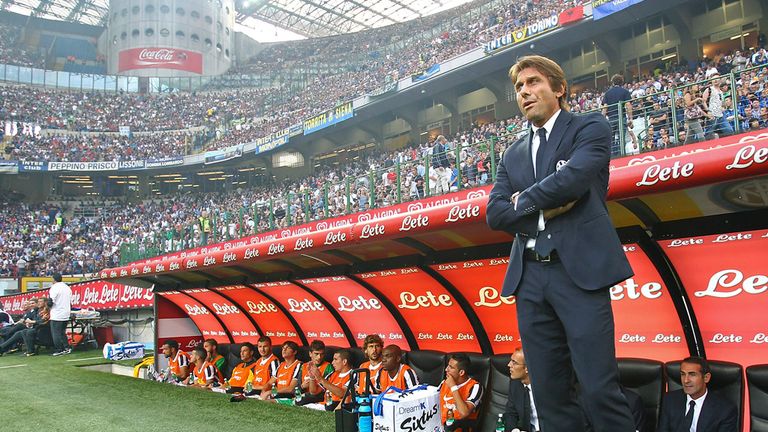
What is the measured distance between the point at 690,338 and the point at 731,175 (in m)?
2.09

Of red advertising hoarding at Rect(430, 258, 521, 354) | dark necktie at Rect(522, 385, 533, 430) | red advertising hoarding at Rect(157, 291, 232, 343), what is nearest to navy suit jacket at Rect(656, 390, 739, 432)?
dark necktie at Rect(522, 385, 533, 430)

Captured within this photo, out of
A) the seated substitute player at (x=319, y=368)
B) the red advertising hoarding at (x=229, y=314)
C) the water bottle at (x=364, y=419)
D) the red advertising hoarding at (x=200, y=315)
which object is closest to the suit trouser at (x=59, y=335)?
the red advertising hoarding at (x=200, y=315)

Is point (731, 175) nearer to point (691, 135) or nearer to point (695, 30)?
point (691, 135)

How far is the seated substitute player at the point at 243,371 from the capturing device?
9.84 m

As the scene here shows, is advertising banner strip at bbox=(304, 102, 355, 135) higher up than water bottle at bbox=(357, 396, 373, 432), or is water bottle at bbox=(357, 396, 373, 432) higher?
advertising banner strip at bbox=(304, 102, 355, 135)

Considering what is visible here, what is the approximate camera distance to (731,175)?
3.78m

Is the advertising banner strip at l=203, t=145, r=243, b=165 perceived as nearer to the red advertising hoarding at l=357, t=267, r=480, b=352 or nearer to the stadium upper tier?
the stadium upper tier

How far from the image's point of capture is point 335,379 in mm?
8242

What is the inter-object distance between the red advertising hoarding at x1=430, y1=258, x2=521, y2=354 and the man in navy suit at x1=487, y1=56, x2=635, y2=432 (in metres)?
4.33

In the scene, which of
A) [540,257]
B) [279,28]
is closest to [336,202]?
[540,257]

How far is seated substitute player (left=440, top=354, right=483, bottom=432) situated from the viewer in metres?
6.16

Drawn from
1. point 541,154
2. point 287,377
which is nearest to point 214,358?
point 287,377

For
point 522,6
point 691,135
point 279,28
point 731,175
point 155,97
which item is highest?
point 279,28

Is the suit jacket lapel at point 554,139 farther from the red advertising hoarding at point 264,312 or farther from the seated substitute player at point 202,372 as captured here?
the seated substitute player at point 202,372
